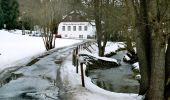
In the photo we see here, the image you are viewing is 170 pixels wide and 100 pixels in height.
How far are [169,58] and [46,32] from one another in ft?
117

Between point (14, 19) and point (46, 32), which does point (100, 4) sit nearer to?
point (46, 32)

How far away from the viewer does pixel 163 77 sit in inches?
468

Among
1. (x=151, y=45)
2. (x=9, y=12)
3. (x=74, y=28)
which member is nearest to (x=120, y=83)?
(x=151, y=45)

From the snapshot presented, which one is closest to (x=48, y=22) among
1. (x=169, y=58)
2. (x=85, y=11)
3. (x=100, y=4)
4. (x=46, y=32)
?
(x=46, y=32)

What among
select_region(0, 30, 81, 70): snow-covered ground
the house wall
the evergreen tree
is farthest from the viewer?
the house wall

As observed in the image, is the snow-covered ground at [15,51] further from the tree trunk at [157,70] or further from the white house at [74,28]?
the white house at [74,28]

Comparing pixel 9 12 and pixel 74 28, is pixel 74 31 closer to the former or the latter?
pixel 74 28

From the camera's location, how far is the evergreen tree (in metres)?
77.4

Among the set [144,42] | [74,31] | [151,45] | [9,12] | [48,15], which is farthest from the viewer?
[74,31]

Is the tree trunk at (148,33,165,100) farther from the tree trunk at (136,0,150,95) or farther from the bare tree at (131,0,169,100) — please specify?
the tree trunk at (136,0,150,95)

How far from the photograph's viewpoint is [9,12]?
3066 inches

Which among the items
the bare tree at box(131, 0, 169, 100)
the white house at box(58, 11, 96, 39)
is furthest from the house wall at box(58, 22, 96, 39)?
the bare tree at box(131, 0, 169, 100)

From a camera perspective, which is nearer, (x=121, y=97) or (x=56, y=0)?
(x=121, y=97)

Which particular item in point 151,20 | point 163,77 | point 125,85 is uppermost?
point 151,20
